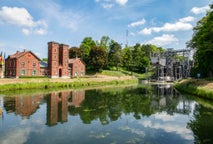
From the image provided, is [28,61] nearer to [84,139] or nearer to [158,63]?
[158,63]

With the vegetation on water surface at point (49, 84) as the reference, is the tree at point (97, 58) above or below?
above

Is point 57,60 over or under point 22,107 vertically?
over

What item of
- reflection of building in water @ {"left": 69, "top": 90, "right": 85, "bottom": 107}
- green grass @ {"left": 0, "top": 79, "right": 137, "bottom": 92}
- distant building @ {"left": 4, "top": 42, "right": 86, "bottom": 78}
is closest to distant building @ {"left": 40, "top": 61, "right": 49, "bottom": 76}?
distant building @ {"left": 4, "top": 42, "right": 86, "bottom": 78}

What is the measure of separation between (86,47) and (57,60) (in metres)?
27.9

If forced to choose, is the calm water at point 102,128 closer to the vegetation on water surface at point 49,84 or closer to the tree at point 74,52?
the vegetation on water surface at point 49,84

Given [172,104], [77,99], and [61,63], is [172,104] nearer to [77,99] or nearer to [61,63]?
[77,99]

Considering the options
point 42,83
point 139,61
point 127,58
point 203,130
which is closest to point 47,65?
point 42,83

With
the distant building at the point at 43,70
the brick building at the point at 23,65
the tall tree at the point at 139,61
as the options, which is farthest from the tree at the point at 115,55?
the brick building at the point at 23,65

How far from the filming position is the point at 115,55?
3172 inches

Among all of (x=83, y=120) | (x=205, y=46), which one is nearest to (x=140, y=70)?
(x=205, y=46)

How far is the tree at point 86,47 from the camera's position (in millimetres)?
81000

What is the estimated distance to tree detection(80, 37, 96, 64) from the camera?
266 feet

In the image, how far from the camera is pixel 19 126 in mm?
12047

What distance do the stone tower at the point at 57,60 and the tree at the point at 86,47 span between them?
17192mm
